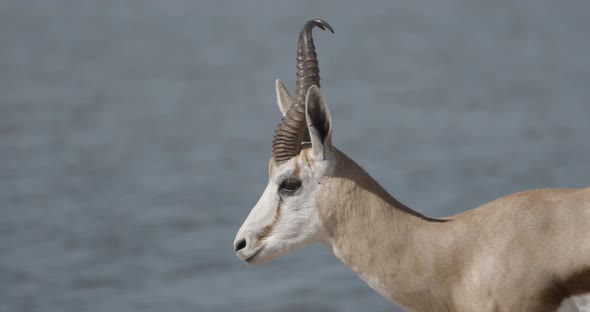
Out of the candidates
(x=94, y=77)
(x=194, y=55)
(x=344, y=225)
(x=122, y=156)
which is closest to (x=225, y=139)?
(x=122, y=156)

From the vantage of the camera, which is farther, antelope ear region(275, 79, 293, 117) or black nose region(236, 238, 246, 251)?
antelope ear region(275, 79, 293, 117)

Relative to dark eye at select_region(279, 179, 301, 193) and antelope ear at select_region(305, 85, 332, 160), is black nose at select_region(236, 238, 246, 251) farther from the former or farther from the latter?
antelope ear at select_region(305, 85, 332, 160)

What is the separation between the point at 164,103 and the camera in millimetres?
22156

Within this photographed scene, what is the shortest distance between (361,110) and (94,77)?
7445 millimetres

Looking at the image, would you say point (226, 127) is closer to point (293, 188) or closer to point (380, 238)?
point (293, 188)

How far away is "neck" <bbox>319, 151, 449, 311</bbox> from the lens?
6637mm

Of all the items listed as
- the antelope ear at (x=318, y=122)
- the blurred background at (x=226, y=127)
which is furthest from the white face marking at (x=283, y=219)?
the blurred background at (x=226, y=127)

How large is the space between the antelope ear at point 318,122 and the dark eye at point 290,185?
21 cm

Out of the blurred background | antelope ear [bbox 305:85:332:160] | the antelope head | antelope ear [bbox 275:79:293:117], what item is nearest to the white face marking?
the antelope head

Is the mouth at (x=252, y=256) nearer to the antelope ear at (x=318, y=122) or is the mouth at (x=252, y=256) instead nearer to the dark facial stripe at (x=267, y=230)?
the dark facial stripe at (x=267, y=230)

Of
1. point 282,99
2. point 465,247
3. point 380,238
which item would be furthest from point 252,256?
point 465,247

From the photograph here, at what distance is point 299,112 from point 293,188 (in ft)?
1.56

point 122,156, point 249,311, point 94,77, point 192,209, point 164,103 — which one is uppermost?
point 94,77

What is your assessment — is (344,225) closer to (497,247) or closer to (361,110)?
(497,247)
